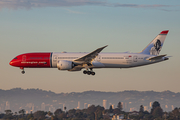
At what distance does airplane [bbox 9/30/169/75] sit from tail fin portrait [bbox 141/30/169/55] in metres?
0.62

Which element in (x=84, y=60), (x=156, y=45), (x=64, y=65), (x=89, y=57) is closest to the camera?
(x=64, y=65)

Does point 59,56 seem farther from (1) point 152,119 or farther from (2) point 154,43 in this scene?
(1) point 152,119

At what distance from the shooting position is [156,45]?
235 ft

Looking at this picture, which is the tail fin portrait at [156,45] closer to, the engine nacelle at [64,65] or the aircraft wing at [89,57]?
the aircraft wing at [89,57]

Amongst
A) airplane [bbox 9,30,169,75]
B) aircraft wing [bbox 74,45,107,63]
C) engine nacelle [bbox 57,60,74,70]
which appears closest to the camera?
aircraft wing [bbox 74,45,107,63]

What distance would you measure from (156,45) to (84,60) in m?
18.7

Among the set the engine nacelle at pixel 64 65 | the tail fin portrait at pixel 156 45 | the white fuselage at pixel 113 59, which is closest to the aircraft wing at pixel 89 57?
the white fuselage at pixel 113 59

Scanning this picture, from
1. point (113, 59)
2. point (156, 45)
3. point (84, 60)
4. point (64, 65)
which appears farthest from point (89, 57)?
point (156, 45)

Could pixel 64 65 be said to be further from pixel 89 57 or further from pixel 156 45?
pixel 156 45

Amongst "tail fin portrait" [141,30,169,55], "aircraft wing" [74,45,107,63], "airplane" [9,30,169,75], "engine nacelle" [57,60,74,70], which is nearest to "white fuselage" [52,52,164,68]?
"airplane" [9,30,169,75]

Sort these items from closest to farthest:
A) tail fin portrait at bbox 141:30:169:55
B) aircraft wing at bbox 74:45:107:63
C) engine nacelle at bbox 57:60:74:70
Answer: aircraft wing at bbox 74:45:107:63 → engine nacelle at bbox 57:60:74:70 → tail fin portrait at bbox 141:30:169:55

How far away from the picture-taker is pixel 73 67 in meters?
66.4

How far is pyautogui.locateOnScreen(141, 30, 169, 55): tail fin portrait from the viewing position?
70812 mm

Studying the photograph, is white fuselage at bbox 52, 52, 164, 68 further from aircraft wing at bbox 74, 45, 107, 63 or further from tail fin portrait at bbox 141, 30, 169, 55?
tail fin portrait at bbox 141, 30, 169, 55
